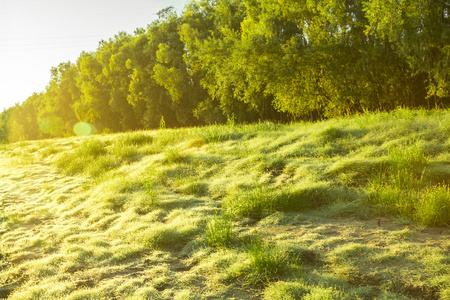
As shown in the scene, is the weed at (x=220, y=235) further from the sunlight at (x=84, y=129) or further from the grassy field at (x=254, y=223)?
the sunlight at (x=84, y=129)

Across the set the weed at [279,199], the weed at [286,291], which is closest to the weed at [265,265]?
the weed at [286,291]

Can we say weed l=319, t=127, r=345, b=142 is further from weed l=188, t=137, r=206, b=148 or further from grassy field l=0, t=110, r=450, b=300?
weed l=188, t=137, r=206, b=148

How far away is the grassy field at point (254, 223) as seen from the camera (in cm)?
358

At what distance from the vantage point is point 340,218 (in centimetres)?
522

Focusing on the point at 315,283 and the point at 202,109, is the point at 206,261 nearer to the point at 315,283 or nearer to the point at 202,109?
the point at 315,283

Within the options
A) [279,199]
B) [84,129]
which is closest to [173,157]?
[279,199]

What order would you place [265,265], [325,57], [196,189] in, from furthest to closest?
1. [325,57]
2. [196,189]
3. [265,265]

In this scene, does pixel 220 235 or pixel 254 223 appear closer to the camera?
pixel 220 235

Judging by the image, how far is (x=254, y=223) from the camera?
17.2 feet

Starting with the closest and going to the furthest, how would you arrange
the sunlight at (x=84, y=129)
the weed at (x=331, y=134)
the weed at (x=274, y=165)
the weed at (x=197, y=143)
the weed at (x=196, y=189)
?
the weed at (x=196, y=189)
the weed at (x=274, y=165)
the weed at (x=331, y=134)
the weed at (x=197, y=143)
the sunlight at (x=84, y=129)

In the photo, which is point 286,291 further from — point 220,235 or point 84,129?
point 84,129

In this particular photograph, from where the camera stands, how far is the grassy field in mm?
3580

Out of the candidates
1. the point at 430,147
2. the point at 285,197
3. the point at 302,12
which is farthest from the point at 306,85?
the point at 285,197

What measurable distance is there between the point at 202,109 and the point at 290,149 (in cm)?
2035
